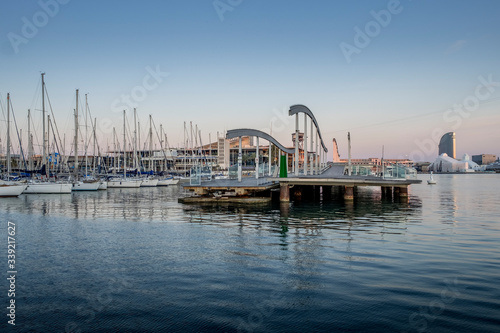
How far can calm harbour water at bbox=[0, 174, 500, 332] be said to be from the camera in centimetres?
748

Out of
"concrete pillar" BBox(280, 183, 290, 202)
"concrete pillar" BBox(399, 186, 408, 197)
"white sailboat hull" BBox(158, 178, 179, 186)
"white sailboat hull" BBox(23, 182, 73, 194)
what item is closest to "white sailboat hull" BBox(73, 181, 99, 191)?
"white sailboat hull" BBox(23, 182, 73, 194)

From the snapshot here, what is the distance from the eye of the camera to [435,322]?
7309 mm

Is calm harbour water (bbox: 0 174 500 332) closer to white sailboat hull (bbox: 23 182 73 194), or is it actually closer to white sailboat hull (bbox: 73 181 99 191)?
white sailboat hull (bbox: 23 182 73 194)

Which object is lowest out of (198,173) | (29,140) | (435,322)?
(435,322)

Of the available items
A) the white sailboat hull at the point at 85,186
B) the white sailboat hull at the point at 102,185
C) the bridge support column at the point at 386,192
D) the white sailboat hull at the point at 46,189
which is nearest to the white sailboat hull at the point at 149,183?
the white sailboat hull at the point at 102,185

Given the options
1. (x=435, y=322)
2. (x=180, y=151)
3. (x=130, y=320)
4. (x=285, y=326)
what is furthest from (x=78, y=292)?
(x=180, y=151)

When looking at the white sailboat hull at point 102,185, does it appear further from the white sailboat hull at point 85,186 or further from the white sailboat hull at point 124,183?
the white sailboat hull at point 124,183

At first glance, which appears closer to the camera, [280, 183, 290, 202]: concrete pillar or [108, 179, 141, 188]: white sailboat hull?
[280, 183, 290, 202]: concrete pillar

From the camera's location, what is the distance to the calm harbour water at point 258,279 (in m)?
7.48

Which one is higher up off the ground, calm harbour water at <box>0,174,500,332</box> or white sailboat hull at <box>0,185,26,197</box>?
white sailboat hull at <box>0,185,26,197</box>

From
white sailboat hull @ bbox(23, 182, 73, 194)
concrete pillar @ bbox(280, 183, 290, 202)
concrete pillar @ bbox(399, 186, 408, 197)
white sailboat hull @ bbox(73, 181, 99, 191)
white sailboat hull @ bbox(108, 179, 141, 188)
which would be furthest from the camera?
white sailboat hull @ bbox(108, 179, 141, 188)

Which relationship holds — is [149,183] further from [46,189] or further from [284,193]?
[284,193]

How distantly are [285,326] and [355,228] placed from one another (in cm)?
1282

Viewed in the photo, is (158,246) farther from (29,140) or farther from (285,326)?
(29,140)
